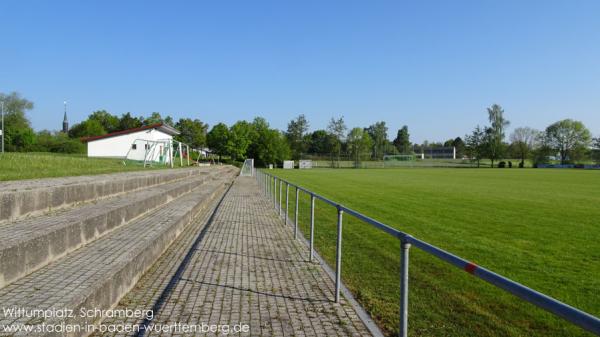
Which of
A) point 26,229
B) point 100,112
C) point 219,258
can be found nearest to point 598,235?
point 219,258

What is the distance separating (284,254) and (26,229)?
12.1ft

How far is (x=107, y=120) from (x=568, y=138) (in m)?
117

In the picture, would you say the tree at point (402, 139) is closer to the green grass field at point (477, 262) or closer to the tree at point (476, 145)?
the tree at point (476, 145)

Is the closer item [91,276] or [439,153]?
[91,276]

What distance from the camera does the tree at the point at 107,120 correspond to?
96.8 m

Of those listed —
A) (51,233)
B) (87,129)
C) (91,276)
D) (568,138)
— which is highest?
(568,138)

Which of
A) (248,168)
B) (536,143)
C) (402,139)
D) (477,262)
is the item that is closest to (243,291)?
(477,262)

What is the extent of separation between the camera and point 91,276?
152 inches

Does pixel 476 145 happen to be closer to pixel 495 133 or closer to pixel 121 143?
pixel 495 133

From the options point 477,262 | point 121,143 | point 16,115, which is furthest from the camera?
point 16,115

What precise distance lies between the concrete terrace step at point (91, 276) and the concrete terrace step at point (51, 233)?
3.8 inches

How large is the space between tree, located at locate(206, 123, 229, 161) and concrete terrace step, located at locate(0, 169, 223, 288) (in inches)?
3124

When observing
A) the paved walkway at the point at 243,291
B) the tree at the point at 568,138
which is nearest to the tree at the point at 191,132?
the tree at the point at 568,138

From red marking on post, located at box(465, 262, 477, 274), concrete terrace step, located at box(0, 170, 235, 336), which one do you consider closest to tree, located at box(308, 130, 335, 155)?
concrete terrace step, located at box(0, 170, 235, 336)
